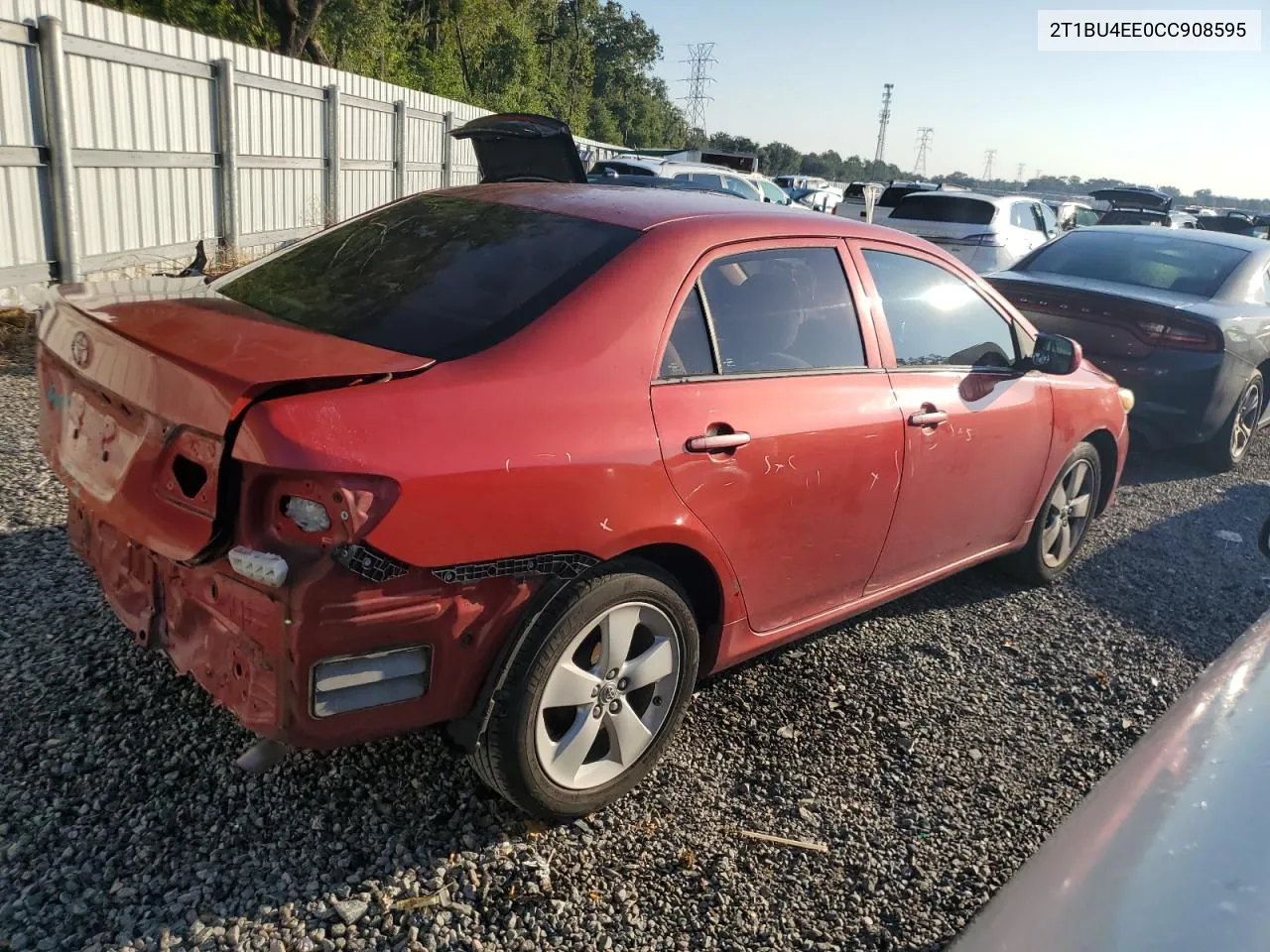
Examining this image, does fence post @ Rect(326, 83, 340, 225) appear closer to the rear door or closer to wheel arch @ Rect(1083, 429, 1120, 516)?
wheel arch @ Rect(1083, 429, 1120, 516)

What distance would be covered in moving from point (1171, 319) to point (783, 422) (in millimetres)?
4719

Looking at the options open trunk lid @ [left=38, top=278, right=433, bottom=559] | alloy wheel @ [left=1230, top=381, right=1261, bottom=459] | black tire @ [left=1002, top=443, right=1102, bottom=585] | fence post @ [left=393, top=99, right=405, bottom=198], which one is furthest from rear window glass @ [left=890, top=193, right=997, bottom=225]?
open trunk lid @ [left=38, top=278, right=433, bottom=559]

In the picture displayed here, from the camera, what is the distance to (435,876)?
8.05 ft

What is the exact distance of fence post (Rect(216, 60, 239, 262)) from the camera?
31.3ft

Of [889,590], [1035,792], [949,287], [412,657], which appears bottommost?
[1035,792]

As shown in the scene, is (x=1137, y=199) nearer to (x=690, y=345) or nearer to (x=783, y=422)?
(x=783, y=422)

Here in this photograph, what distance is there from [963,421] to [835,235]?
2.90ft

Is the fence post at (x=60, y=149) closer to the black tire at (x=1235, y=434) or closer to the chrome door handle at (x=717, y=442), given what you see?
the chrome door handle at (x=717, y=442)

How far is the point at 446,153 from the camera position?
A: 56.2 feet

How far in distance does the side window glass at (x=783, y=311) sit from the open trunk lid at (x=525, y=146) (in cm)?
260

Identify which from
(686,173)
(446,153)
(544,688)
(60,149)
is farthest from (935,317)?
(686,173)

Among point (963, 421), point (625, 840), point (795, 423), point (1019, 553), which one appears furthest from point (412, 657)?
point (1019, 553)

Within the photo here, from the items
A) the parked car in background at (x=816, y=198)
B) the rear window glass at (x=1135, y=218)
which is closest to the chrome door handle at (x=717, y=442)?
the rear window glass at (x=1135, y=218)

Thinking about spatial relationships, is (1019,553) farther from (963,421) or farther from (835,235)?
(835,235)
